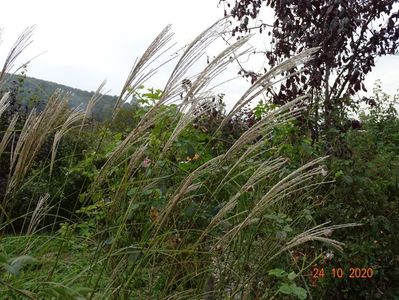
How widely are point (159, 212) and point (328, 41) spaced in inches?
87.2

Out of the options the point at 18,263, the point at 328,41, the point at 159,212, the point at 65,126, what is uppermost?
the point at 328,41

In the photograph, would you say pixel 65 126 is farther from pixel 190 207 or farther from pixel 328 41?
pixel 328 41

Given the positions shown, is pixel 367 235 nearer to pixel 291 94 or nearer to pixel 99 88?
pixel 291 94

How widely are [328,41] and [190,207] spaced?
2144mm

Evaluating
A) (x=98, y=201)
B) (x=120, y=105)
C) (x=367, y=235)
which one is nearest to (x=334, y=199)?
(x=367, y=235)

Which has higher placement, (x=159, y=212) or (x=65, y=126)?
(x=65, y=126)

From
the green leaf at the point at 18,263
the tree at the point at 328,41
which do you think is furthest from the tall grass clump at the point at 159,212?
the tree at the point at 328,41

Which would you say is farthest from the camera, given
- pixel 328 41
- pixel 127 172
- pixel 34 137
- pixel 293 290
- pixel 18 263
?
pixel 328 41

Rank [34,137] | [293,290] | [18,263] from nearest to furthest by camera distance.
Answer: [18,263] → [34,137] → [293,290]

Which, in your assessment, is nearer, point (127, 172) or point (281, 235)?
point (127, 172)

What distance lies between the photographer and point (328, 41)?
3770 millimetres

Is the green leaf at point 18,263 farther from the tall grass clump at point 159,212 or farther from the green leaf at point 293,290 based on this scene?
the green leaf at point 293,290

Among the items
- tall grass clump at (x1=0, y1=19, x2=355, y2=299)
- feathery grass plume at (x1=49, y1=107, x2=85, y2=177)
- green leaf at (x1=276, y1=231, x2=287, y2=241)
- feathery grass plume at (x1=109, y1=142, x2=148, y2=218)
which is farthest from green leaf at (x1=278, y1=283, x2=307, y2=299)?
feathery grass plume at (x1=49, y1=107, x2=85, y2=177)

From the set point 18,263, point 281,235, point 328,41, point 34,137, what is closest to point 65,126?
point 34,137
